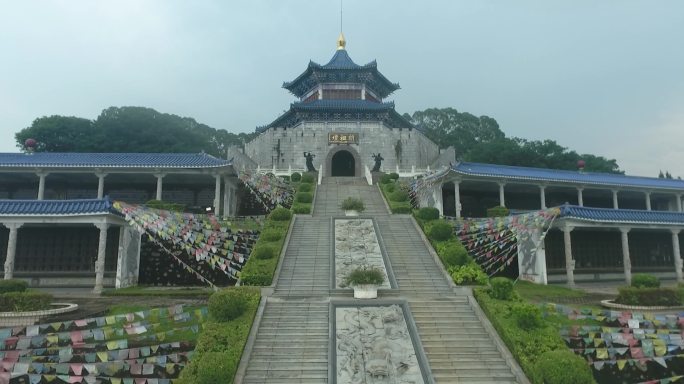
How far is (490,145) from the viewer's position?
61.2 metres

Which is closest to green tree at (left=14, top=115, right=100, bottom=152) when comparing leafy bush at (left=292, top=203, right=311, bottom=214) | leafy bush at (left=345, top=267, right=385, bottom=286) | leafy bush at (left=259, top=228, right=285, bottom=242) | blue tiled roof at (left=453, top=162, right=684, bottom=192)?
leafy bush at (left=292, top=203, right=311, bottom=214)

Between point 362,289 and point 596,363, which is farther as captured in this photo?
point 362,289

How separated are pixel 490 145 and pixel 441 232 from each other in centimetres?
4264

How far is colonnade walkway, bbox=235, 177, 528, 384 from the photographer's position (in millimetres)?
12164

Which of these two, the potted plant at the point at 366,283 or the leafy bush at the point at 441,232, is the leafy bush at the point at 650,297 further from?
the potted plant at the point at 366,283

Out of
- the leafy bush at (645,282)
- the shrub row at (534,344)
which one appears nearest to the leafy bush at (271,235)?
Answer: the shrub row at (534,344)

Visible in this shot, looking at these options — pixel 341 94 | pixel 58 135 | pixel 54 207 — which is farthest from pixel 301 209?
pixel 58 135

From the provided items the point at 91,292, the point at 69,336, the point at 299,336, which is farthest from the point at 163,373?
the point at 91,292

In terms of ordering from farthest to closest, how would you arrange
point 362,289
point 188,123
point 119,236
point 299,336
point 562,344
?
point 188,123
point 119,236
point 362,289
point 299,336
point 562,344

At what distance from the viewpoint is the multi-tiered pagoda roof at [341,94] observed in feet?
158

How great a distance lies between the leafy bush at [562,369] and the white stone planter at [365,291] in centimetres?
644

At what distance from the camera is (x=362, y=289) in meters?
16.6

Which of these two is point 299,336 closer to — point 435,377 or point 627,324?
point 435,377

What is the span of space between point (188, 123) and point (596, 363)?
83.0 metres
